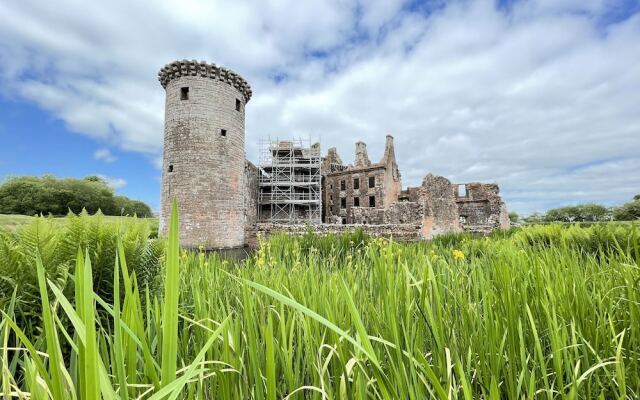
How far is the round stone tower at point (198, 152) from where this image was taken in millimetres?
15984

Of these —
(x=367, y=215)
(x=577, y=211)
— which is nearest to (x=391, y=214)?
(x=367, y=215)

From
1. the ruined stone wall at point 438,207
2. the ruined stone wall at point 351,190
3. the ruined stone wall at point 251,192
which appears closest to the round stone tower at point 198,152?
the ruined stone wall at point 251,192

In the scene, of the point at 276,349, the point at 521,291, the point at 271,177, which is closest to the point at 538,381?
the point at 521,291

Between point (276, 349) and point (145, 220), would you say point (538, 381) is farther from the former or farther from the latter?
point (145, 220)

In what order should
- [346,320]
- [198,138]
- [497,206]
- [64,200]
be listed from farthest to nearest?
[64,200] → [497,206] → [198,138] → [346,320]

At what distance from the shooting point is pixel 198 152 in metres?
16.1

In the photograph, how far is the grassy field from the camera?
74 centimetres

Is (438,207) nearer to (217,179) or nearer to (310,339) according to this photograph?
(217,179)

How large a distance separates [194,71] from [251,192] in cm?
1358

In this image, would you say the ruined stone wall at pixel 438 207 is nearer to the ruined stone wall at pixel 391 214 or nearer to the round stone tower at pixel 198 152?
the ruined stone wall at pixel 391 214

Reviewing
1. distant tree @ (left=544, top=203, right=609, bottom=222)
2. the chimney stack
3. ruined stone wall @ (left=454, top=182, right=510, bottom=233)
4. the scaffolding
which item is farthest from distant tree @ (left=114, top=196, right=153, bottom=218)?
distant tree @ (left=544, top=203, right=609, bottom=222)

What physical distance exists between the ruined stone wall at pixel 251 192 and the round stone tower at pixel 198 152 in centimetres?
892

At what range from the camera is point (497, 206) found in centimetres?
2516

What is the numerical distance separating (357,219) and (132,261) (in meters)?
19.0
